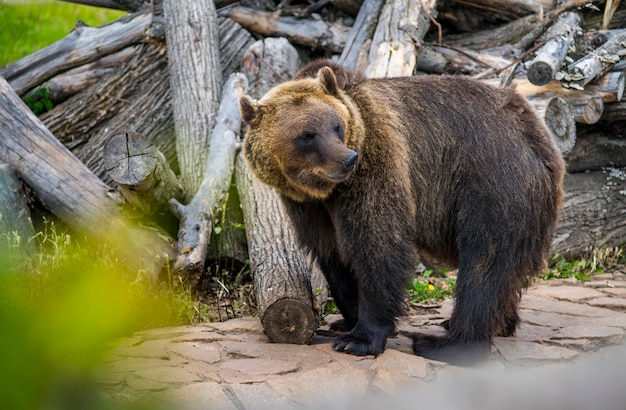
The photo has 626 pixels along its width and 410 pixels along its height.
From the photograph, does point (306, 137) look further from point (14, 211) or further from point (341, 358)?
point (14, 211)

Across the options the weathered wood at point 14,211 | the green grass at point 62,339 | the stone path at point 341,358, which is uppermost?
the green grass at point 62,339

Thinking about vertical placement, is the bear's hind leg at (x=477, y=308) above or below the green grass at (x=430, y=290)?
above

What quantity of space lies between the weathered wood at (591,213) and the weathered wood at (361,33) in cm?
265

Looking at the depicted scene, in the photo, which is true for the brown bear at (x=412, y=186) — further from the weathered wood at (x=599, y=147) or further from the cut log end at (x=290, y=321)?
the weathered wood at (x=599, y=147)

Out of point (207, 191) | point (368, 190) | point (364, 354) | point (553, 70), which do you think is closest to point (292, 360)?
point (364, 354)

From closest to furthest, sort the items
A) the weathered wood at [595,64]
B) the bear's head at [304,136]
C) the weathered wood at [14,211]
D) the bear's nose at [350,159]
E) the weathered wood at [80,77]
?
the bear's nose at [350,159], the bear's head at [304,136], the weathered wood at [14,211], the weathered wood at [595,64], the weathered wood at [80,77]

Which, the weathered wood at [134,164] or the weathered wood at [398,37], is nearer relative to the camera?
the weathered wood at [134,164]

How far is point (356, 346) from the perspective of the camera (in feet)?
16.3

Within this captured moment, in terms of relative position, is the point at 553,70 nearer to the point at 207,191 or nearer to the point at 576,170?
the point at 576,170

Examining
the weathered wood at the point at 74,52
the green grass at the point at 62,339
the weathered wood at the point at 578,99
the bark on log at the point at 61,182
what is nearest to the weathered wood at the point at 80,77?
the weathered wood at the point at 74,52

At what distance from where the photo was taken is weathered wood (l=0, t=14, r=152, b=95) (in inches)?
348

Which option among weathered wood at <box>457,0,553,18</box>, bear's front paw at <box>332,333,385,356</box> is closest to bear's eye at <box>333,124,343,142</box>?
bear's front paw at <box>332,333,385,356</box>

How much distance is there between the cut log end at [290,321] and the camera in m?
5.18

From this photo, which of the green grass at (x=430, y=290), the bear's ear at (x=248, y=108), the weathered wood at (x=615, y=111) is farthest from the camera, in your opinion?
the weathered wood at (x=615, y=111)
